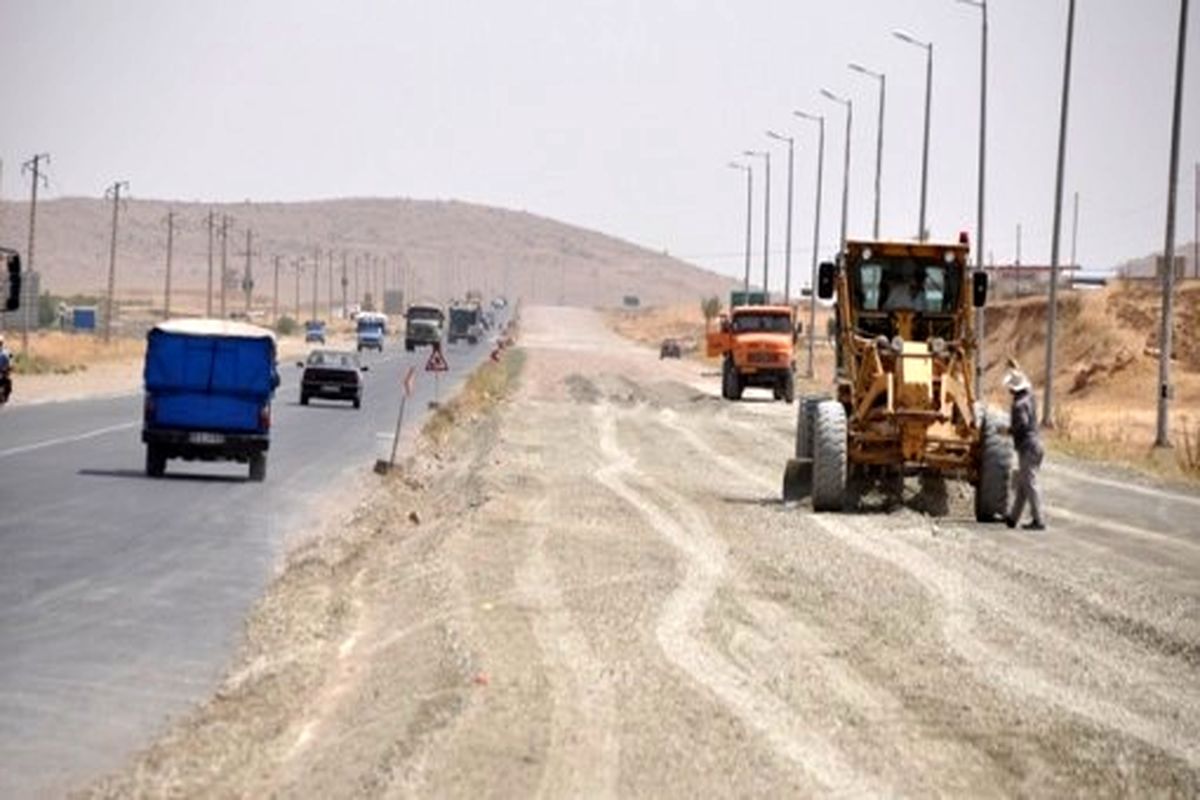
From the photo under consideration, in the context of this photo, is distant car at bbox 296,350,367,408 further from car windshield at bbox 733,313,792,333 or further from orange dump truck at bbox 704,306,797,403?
car windshield at bbox 733,313,792,333

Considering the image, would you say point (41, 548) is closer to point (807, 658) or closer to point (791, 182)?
point (807, 658)

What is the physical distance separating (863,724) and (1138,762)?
156 cm

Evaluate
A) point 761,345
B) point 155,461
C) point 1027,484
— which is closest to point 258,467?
point 155,461

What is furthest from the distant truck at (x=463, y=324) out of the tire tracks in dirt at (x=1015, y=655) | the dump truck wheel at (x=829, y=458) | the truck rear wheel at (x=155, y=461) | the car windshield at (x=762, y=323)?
the tire tracks in dirt at (x=1015, y=655)

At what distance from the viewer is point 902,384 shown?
95.9ft

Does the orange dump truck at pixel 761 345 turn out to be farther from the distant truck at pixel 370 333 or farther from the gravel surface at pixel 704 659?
the distant truck at pixel 370 333

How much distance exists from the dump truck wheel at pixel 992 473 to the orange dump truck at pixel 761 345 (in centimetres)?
4004

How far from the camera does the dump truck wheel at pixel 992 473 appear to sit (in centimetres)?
2881

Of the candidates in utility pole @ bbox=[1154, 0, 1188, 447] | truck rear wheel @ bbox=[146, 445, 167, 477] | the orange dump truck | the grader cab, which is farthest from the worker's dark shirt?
the orange dump truck

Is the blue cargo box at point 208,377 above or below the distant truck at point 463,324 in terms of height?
below

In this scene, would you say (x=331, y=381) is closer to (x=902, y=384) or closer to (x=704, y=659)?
(x=902, y=384)

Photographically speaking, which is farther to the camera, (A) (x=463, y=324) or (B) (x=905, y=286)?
(A) (x=463, y=324)

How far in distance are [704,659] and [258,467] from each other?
22650 millimetres

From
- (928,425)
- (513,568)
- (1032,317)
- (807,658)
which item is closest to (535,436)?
(928,425)
